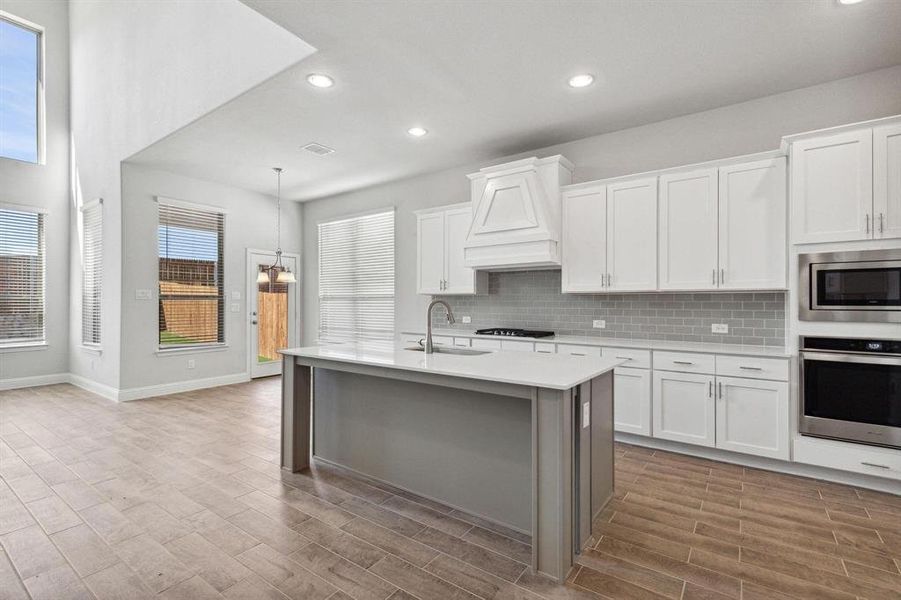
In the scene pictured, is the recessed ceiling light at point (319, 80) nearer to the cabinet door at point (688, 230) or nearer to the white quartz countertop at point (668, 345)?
the white quartz countertop at point (668, 345)

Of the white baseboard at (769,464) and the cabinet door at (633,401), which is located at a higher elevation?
the cabinet door at (633,401)

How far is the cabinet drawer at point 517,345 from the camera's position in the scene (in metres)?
4.36

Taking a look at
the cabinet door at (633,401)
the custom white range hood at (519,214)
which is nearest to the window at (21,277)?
the custom white range hood at (519,214)

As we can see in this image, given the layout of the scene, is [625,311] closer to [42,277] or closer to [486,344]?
[486,344]

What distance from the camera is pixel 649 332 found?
4.21 m

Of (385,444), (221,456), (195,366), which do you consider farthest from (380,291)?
(385,444)

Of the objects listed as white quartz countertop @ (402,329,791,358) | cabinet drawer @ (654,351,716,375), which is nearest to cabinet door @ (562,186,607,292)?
white quartz countertop @ (402,329,791,358)

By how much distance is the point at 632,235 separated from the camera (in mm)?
3996

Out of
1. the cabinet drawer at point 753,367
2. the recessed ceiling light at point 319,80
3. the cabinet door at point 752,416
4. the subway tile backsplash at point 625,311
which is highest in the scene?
the recessed ceiling light at point 319,80

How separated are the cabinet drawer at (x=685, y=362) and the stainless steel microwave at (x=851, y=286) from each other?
0.69 meters

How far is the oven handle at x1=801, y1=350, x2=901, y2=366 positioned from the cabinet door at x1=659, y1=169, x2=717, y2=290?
0.81m

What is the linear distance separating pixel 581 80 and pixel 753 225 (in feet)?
5.76

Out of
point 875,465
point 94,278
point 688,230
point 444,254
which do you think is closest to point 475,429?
point 688,230

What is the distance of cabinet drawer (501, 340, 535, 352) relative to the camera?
4.36m
